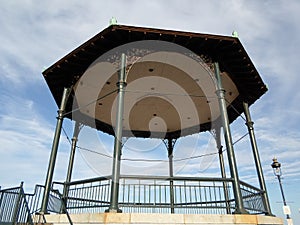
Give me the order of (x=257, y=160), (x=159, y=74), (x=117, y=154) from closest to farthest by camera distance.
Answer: (x=117, y=154) → (x=257, y=160) → (x=159, y=74)

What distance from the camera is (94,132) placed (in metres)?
15.4

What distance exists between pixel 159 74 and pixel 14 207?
7.60m

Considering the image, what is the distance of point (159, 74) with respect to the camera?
11180mm

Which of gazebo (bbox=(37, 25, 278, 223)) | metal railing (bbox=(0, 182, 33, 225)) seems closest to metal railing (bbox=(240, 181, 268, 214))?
gazebo (bbox=(37, 25, 278, 223))

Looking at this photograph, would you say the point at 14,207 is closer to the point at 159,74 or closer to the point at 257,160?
the point at 159,74

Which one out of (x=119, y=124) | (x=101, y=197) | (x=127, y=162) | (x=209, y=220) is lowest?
(x=209, y=220)

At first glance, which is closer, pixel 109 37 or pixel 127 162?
pixel 109 37

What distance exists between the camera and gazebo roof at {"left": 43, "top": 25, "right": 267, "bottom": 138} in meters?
8.58

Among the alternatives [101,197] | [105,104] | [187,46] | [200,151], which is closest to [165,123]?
[200,151]

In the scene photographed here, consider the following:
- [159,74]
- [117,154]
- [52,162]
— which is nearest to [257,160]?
[159,74]

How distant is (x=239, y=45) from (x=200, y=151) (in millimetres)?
8511

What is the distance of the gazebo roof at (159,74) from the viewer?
858cm

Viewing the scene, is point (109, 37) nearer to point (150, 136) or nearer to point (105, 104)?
point (105, 104)

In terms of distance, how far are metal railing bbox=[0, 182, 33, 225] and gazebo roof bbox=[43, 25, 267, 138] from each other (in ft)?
11.2
